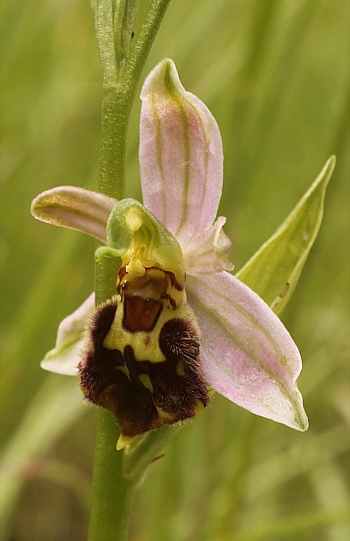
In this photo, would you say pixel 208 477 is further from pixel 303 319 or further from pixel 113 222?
pixel 113 222

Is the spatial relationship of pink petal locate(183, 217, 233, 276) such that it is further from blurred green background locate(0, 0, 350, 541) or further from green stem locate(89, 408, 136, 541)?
blurred green background locate(0, 0, 350, 541)

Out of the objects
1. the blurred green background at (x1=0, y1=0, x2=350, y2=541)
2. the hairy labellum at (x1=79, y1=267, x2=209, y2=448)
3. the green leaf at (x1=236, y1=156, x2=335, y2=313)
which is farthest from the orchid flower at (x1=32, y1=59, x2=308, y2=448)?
the blurred green background at (x1=0, y1=0, x2=350, y2=541)

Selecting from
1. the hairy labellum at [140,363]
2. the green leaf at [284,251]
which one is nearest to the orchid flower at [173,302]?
the hairy labellum at [140,363]

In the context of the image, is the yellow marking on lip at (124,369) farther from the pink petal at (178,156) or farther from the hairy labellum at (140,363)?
the pink petal at (178,156)

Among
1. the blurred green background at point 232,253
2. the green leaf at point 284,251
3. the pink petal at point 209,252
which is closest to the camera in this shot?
the pink petal at point 209,252

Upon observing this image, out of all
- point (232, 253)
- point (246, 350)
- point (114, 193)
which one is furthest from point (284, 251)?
point (232, 253)

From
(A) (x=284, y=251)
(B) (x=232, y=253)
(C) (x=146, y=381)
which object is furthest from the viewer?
(B) (x=232, y=253)

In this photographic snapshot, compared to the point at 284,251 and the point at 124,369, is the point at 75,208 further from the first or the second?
the point at 284,251
